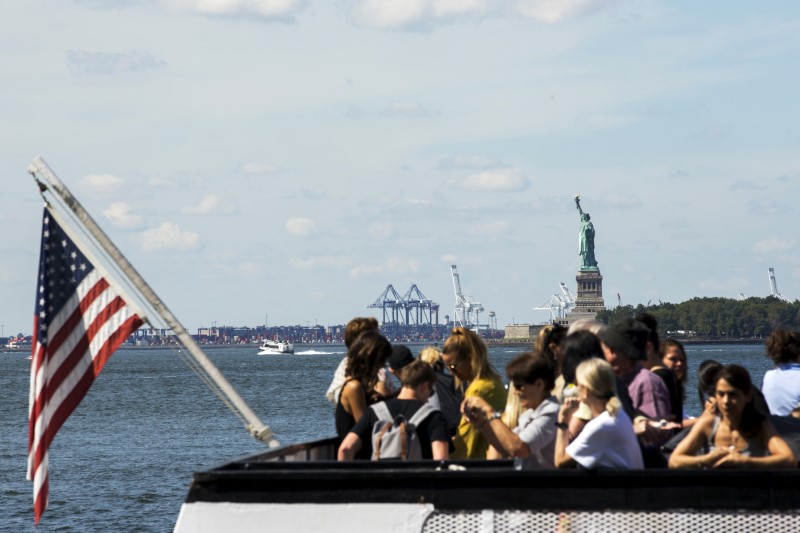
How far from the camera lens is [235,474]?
5.55m

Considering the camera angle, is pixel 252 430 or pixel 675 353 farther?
pixel 675 353

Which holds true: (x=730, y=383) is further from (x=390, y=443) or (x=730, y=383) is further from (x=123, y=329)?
(x=123, y=329)

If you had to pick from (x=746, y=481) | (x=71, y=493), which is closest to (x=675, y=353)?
(x=746, y=481)

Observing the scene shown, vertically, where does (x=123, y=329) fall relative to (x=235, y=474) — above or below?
above

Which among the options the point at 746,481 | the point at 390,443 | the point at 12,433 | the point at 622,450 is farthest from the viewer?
the point at 12,433

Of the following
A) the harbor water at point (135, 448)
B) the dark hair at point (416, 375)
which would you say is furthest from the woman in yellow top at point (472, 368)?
the harbor water at point (135, 448)

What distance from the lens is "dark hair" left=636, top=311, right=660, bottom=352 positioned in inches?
337

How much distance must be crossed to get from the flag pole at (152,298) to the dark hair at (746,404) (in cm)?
269

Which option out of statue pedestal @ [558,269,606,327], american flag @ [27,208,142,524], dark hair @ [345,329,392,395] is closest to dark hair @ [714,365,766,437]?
dark hair @ [345,329,392,395]

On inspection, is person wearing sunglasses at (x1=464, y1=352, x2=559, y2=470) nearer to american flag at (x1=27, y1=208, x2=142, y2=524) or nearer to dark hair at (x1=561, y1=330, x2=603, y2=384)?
dark hair at (x1=561, y1=330, x2=603, y2=384)

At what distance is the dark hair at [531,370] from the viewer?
270 inches

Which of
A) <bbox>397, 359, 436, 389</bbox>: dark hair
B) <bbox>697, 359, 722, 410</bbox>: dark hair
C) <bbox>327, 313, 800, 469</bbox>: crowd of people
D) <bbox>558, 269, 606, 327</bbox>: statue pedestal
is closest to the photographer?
<bbox>327, 313, 800, 469</bbox>: crowd of people

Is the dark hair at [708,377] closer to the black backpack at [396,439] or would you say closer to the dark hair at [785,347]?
the dark hair at [785,347]

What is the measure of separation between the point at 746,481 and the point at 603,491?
499mm
